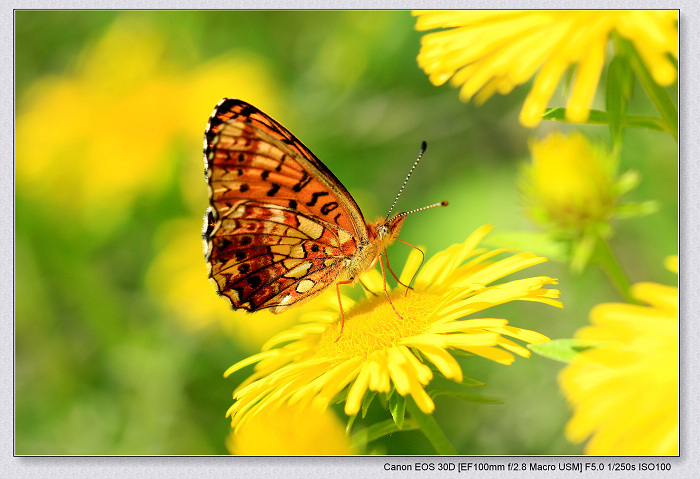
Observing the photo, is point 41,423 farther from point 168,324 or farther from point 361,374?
point 361,374

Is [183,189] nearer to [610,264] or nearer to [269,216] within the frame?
[269,216]

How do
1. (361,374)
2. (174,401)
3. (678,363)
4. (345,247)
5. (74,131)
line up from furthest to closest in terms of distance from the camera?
(74,131) < (174,401) < (345,247) < (361,374) < (678,363)

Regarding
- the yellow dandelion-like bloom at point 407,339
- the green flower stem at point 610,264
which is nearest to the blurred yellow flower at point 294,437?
the yellow dandelion-like bloom at point 407,339

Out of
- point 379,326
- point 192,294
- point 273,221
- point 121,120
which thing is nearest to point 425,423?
point 379,326

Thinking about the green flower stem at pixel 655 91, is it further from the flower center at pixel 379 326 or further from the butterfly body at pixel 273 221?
the butterfly body at pixel 273 221

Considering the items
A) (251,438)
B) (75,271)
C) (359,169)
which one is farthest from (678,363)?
(75,271)

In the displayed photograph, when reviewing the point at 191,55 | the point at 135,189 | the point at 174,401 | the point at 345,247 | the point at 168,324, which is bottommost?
the point at 174,401
